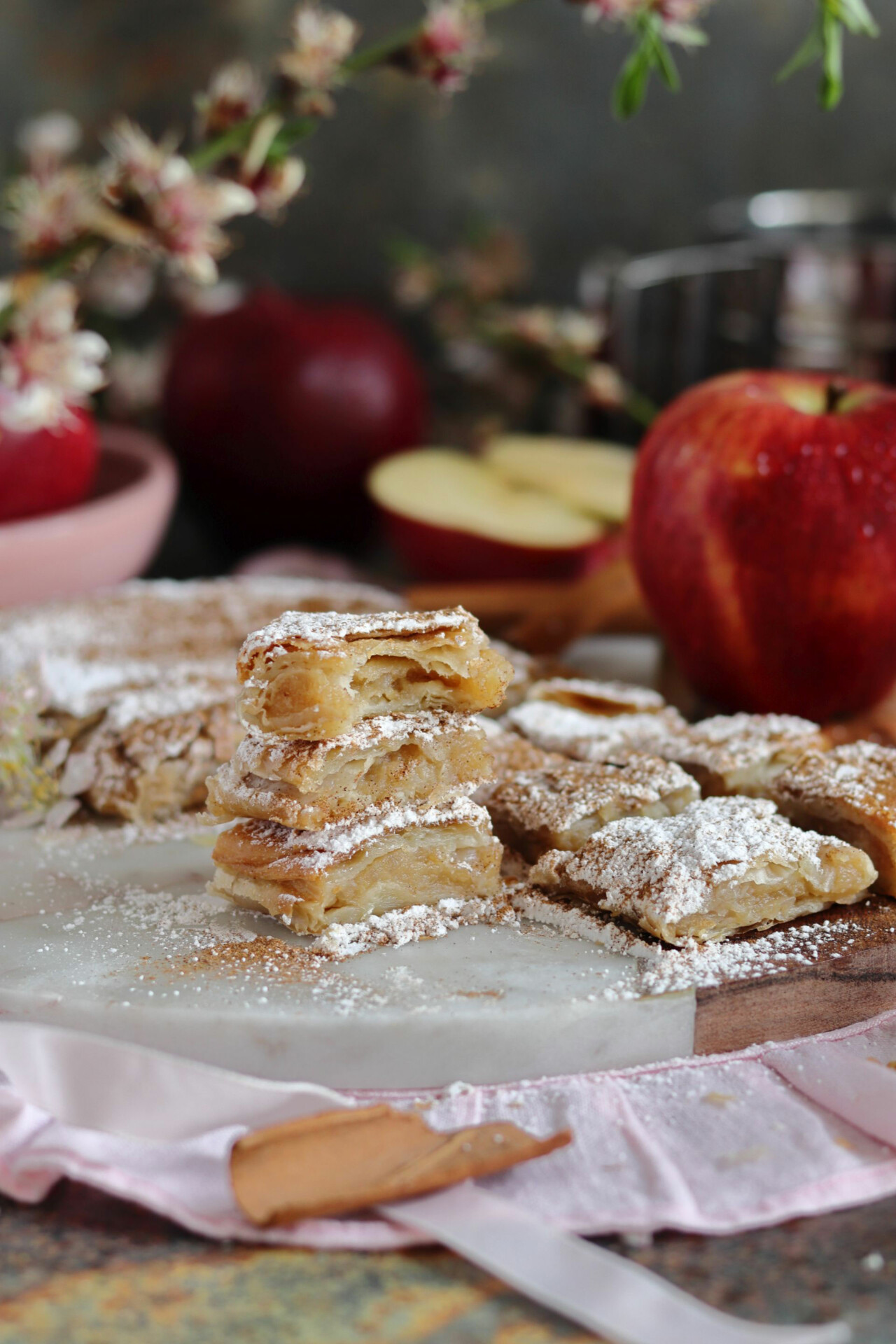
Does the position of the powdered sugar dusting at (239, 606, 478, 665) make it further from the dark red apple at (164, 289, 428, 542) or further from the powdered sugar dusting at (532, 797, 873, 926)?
the dark red apple at (164, 289, 428, 542)

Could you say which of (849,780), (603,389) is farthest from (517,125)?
(849,780)

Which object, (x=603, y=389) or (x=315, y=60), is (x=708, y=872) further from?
(x=603, y=389)

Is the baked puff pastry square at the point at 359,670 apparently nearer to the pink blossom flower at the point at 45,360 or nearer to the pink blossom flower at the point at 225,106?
the pink blossom flower at the point at 45,360

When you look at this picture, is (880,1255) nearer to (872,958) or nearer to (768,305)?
(872,958)

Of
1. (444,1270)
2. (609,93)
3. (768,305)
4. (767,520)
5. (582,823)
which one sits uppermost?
(609,93)

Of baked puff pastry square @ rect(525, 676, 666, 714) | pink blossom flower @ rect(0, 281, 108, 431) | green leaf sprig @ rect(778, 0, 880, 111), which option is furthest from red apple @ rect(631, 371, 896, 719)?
pink blossom flower @ rect(0, 281, 108, 431)

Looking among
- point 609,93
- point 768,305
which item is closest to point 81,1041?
point 768,305
